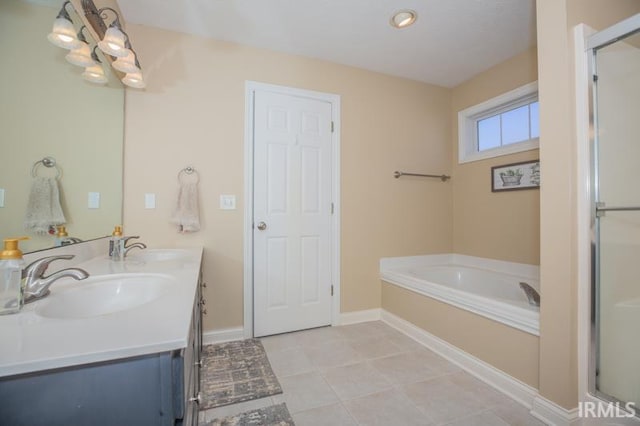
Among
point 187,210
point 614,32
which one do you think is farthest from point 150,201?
point 614,32

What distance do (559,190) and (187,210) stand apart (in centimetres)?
231

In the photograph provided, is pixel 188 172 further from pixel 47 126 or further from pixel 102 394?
pixel 102 394

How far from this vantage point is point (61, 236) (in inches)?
51.6

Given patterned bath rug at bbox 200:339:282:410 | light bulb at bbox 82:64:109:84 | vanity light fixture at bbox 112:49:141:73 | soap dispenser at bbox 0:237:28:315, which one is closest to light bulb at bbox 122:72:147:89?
vanity light fixture at bbox 112:49:141:73

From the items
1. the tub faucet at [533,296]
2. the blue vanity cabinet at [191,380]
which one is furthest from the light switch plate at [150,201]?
the tub faucet at [533,296]

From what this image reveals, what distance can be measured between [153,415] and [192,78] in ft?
7.67

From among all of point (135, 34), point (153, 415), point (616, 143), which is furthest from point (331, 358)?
point (135, 34)

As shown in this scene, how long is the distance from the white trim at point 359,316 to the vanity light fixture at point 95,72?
2.52 metres

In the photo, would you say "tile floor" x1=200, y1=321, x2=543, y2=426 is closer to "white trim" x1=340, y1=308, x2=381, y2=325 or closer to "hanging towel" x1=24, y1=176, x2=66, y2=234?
"white trim" x1=340, y1=308, x2=381, y2=325

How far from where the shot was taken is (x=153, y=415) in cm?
61

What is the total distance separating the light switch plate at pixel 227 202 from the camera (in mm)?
2340

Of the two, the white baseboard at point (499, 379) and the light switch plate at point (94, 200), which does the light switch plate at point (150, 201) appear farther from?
the white baseboard at point (499, 379)

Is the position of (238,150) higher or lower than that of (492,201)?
higher

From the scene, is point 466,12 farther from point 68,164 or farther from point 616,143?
point 68,164
